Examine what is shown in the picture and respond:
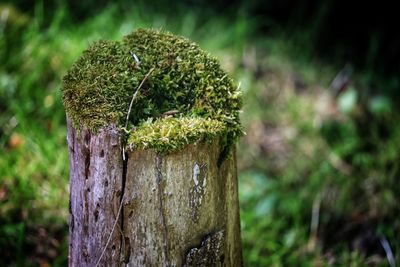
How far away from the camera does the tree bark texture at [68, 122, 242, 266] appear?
1.65 metres

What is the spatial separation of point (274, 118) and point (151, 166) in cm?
275

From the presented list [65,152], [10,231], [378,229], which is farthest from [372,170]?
[10,231]

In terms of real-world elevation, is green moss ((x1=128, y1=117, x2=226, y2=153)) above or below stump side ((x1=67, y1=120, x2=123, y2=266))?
above

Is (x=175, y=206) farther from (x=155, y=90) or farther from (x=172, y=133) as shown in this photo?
(x=155, y=90)

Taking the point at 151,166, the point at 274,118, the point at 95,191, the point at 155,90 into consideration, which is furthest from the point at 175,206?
the point at 274,118

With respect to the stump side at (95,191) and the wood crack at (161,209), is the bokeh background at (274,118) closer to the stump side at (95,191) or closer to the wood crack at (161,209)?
the stump side at (95,191)

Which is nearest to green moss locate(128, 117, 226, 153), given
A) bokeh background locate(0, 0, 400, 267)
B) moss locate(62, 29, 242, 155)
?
moss locate(62, 29, 242, 155)

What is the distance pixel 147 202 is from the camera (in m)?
1.66

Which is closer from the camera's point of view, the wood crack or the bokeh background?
the wood crack

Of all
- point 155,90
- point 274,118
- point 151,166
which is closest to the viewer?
point 151,166

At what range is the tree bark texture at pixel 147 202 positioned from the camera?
1646 mm

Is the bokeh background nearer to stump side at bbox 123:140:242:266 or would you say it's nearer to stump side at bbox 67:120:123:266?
stump side at bbox 67:120:123:266

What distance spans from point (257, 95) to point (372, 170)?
121 centimetres

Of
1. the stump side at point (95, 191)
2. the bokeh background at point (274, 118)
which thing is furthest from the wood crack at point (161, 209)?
the bokeh background at point (274, 118)
